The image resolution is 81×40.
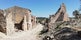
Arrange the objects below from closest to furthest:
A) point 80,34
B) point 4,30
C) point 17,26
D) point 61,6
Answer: point 80,34 < point 4,30 < point 17,26 < point 61,6

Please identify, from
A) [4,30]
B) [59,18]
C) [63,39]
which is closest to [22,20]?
[59,18]

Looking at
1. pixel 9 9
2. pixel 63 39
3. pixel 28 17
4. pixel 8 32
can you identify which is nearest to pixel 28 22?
pixel 28 17

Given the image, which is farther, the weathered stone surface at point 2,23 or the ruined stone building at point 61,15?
the ruined stone building at point 61,15

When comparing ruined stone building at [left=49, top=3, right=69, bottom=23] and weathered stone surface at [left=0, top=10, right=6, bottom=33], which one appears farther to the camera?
ruined stone building at [left=49, top=3, right=69, bottom=23]

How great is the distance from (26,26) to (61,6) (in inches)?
548

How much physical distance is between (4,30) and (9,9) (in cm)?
1673

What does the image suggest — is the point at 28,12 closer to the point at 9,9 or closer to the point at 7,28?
the point at 9,9

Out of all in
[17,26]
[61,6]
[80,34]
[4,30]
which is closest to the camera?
[80,34]

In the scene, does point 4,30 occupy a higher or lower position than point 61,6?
lower

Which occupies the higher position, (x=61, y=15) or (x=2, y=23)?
(x=2, y=23)

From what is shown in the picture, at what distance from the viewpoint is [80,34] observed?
1902 centimetres

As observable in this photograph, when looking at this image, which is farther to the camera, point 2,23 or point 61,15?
point 61,15

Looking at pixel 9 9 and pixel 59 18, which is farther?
pixel 59 18

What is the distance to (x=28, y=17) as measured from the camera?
146 ft
